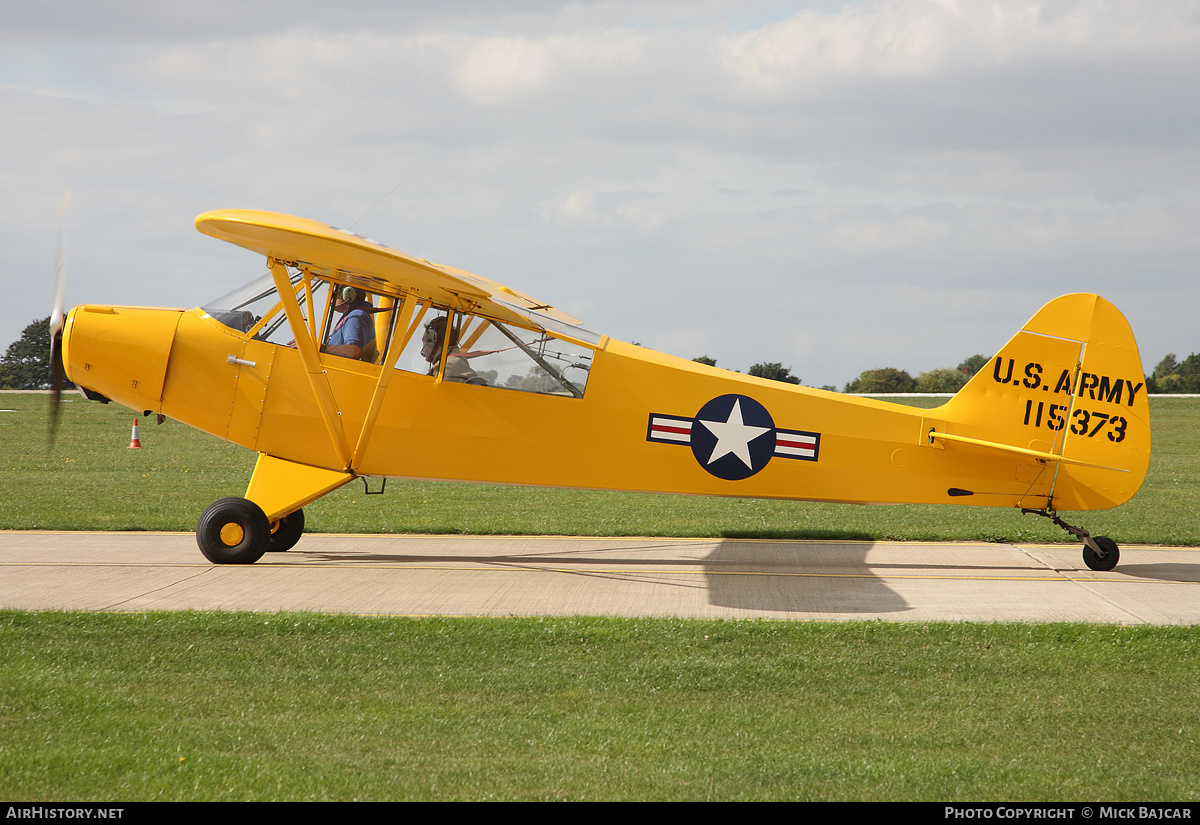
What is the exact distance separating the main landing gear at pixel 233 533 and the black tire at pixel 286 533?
818mm

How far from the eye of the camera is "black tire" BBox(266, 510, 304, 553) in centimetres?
1005

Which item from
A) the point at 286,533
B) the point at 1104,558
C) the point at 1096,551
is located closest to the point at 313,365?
the point at 286,533

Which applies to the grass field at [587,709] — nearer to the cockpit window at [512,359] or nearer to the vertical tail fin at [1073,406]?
the vertical tail fin at [1073,406]

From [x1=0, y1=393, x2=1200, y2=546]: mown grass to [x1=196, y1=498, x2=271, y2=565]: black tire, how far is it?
2657 millimetres

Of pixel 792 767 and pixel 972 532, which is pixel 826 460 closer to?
pixel 972 532

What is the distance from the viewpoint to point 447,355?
9.31 m

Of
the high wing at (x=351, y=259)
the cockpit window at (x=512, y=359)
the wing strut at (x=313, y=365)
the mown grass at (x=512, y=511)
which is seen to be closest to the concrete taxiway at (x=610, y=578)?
the mown grass at (x=512, y=511)

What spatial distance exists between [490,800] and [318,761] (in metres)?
0.98

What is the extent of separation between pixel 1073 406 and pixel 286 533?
327 inches

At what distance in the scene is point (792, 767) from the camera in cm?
468

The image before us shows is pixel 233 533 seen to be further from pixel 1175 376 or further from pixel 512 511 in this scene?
pixel 1175 376

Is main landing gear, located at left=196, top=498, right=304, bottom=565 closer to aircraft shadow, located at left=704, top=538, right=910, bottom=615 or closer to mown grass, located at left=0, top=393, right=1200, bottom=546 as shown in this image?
mown grass, located at left=0, top=393, right=1200, bottom=546

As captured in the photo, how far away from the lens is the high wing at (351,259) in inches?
300

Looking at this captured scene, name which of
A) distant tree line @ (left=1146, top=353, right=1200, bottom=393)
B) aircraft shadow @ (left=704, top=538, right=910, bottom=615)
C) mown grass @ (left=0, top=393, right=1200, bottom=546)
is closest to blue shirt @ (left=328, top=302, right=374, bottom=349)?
mown grass @ (left=0, top=393, right=1200, bottom=546)
